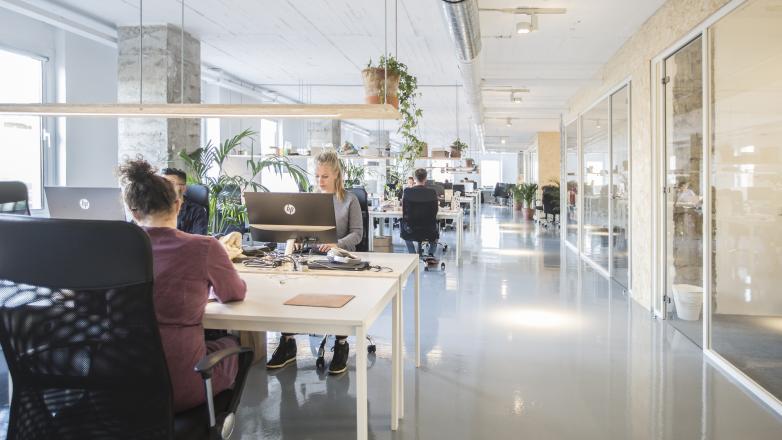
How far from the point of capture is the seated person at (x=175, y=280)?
1780 mm

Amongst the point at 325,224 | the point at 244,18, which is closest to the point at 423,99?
the point at 244,18

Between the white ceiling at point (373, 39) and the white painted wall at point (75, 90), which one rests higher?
the white ceiling at point (373, 39)

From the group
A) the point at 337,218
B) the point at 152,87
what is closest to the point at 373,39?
the point at 152,87

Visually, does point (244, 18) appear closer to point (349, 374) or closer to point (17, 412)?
point (349, 374)

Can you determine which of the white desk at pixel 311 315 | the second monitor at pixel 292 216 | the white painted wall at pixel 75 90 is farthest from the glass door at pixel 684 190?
the white painted wall at pixel 75 90

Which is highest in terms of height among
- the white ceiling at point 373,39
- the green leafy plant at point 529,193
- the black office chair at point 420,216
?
the white ceiling at point 373,39

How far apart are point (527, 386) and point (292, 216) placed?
5.73ft

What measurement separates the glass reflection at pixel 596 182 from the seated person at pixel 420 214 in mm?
2340

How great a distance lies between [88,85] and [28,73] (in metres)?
0.72

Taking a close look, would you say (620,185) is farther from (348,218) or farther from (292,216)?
(292,216)

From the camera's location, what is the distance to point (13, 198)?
12.9 feet

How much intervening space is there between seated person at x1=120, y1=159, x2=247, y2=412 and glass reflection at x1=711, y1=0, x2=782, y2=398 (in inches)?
120

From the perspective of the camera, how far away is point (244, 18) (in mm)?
6281

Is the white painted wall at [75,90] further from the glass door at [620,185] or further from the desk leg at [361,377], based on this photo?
the glass door at [620,185]
